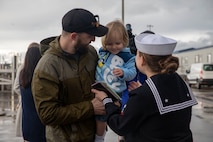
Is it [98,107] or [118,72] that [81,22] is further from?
[118,72]

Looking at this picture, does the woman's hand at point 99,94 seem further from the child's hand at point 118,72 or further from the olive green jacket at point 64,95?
the child's hand at point 118,72

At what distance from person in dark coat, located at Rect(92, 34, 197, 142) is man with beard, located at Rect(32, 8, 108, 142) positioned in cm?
35

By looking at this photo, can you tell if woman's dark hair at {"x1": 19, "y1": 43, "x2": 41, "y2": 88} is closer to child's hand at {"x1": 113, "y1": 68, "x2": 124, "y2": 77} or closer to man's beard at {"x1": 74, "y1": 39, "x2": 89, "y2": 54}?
child's hand at {"x1": 113, "y1": 68, "x2": 124, "y2": 77}

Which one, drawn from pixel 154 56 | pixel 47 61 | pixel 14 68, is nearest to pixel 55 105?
pixel 47 61

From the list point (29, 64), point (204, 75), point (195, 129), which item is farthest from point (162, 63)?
point (204, 75)

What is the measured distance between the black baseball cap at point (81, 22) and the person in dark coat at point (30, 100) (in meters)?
1.36

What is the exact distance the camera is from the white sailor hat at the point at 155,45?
262cm

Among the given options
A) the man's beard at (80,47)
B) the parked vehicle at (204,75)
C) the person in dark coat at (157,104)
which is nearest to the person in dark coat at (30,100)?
the man's beard at (80,47)

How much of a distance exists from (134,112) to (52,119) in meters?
0.67

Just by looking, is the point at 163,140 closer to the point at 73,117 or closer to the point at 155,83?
the point at 155,83

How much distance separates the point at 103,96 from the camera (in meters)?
2.92

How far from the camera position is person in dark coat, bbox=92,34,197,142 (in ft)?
8.35

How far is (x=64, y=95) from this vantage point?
297 centimetres

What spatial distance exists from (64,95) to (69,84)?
0.10 metres
